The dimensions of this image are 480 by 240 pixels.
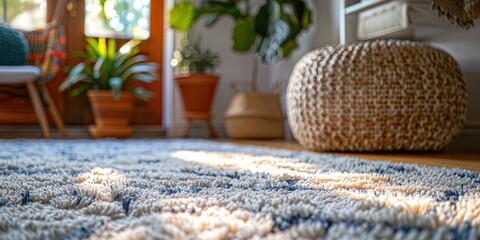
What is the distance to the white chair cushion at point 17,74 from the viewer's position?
1991mm

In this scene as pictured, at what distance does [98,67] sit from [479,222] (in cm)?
212

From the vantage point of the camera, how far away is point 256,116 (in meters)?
2.21

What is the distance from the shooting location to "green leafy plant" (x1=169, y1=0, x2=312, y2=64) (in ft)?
6.48

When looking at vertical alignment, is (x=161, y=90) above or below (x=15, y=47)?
below

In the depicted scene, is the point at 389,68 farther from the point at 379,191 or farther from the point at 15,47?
the point at 15,47

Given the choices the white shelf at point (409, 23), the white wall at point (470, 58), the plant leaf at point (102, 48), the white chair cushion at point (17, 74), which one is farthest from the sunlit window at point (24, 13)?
the white wall at point (470, 58)

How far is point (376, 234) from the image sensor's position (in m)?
0.33

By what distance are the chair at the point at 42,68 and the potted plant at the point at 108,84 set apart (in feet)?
0.29

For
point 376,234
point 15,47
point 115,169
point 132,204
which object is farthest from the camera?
point 15,47

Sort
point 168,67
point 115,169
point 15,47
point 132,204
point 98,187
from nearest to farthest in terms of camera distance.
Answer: point 132,204, point 98,187, point 115,169, point 15,47, point 168,67

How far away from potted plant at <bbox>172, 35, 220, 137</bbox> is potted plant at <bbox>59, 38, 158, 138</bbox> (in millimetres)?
153

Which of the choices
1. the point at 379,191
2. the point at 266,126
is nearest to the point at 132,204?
the point at 379,191

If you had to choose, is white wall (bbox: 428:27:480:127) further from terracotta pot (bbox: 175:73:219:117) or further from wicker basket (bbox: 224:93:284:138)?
terracotta pot (bbox: 175:73:219:117)

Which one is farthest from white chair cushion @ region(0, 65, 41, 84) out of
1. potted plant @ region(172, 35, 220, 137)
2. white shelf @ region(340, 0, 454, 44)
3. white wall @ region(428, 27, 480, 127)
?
white wall @ region(428, 27, 480, 127)
